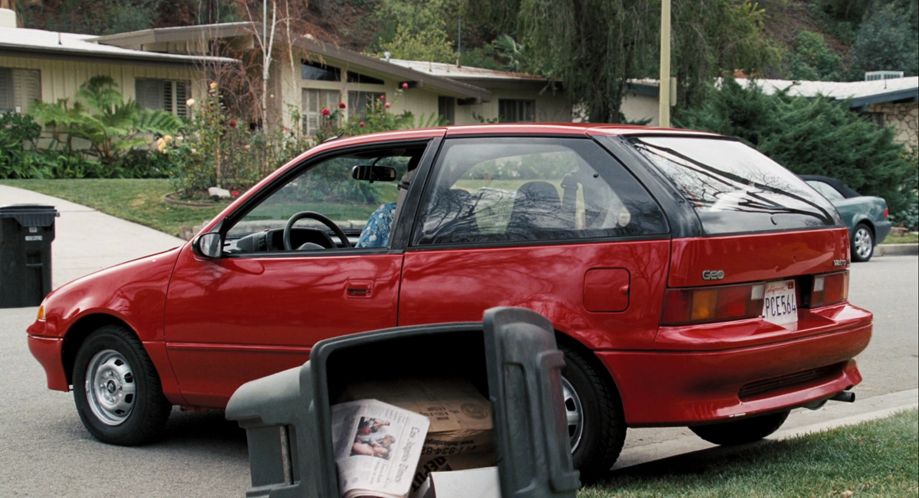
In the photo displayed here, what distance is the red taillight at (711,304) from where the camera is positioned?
504 cm

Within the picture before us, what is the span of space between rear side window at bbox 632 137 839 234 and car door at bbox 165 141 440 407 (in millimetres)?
1295

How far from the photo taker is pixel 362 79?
32.9 meters

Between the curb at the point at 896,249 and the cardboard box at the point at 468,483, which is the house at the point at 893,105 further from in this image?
the cardboard box at the point at 468,483

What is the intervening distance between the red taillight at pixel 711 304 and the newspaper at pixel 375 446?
213cm

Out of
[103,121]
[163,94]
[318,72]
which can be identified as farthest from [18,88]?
[318,72]

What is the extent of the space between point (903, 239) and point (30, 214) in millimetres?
17499

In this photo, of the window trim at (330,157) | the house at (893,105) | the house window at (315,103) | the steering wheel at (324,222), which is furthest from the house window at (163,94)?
the window trim at (330,157)

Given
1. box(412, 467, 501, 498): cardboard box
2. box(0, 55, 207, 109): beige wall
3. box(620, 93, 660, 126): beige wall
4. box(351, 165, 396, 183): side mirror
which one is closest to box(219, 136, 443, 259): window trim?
box(351, 165, 396, 183): side mirror

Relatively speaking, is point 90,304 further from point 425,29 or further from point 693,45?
point 425,29

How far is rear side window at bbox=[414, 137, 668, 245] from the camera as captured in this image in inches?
207

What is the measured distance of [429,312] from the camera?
5.36 metres

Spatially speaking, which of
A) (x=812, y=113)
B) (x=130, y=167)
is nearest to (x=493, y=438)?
(x=812, y=113)

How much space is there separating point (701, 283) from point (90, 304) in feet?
11.3

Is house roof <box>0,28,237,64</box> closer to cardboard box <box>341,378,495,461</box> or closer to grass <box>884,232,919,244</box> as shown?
grass <box>884,232,919,244</box>
